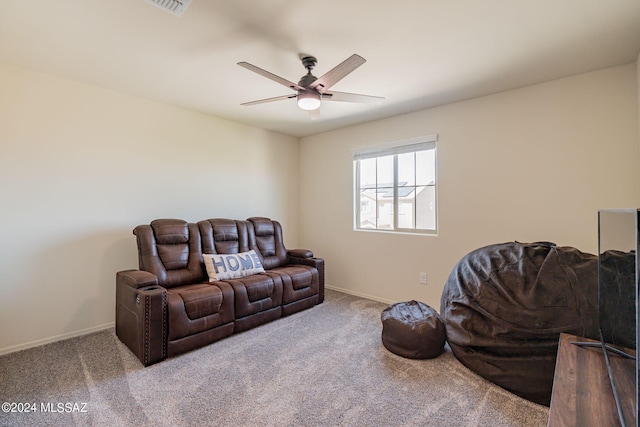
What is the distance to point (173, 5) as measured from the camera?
1598 mm

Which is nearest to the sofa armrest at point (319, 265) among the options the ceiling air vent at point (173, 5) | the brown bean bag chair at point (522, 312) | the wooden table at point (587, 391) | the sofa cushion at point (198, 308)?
the sofa cushion at point (198, 308)

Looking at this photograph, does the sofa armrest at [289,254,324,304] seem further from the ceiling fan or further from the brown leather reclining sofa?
the ceiling fan

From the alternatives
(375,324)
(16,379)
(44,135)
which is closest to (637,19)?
(375,324)

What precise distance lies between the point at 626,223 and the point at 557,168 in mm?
1841

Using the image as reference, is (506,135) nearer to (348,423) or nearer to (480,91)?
(480,91)

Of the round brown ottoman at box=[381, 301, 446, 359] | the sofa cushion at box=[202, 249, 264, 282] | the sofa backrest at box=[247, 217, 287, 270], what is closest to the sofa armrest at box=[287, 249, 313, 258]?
the sofa backrest at box=[247, 217, 287, 270]

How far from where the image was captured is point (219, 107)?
3.46m

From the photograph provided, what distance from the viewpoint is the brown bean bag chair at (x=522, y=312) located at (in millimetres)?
1750

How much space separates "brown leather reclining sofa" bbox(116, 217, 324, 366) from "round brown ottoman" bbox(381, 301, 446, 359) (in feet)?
4.18

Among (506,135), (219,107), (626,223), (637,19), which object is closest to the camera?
(626,223)

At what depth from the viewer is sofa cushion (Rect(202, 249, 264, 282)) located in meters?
3.04

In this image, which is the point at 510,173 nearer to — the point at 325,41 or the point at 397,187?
the point at 397,187

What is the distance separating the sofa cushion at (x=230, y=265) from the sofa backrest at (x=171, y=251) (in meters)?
0.14

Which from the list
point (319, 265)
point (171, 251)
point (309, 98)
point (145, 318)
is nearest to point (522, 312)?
point (309, 98)
